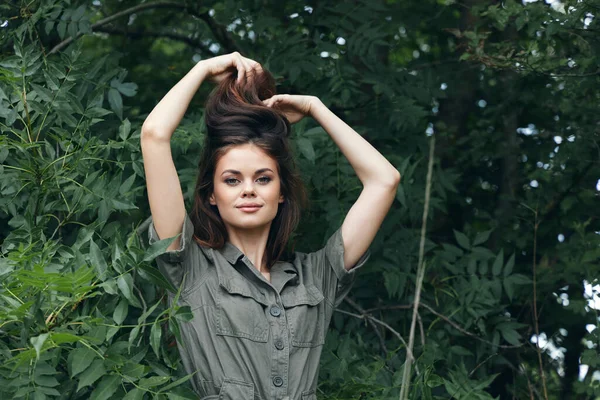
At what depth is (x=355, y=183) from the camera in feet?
13.1

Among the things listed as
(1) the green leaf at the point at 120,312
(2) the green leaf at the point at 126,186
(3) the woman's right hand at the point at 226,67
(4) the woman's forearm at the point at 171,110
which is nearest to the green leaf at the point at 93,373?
(1) the green leaf at the point at 120,312

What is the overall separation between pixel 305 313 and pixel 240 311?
222 millimetres

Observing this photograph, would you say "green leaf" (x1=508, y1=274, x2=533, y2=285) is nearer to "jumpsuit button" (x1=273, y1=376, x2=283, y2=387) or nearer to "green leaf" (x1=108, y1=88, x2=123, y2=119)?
"jumpsuit button" (x1=273, y1=376, x2=283, y2=387)

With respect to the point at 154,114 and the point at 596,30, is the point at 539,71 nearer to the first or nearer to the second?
the point at 596,30

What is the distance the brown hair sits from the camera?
305cm

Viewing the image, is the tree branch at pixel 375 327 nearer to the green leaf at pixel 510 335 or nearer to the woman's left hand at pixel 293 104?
the green leaf at pixel 510 335

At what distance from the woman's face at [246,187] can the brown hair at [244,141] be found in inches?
1.5

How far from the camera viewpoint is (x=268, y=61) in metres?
4.18

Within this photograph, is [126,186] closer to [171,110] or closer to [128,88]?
[171,110]

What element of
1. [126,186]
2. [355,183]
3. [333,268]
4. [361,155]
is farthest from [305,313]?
[355,183]

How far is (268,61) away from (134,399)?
1972 millimetres

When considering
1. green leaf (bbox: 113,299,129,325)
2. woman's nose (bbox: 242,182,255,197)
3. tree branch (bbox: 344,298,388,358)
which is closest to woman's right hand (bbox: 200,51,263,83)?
woman's nose (bbox: 242,182,255,197)

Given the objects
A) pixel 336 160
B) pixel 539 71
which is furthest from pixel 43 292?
pixel 539 71

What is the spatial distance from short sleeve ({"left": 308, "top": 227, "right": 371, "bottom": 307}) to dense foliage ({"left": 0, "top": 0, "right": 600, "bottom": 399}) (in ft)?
1.54
